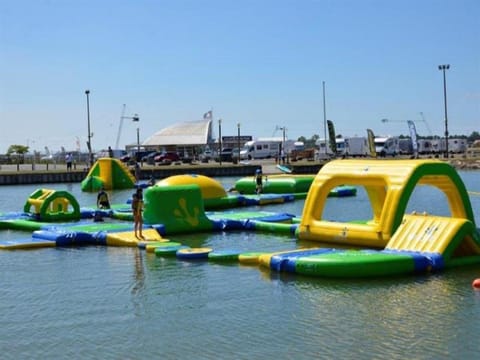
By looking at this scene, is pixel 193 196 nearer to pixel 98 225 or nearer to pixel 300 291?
pixel 98 225

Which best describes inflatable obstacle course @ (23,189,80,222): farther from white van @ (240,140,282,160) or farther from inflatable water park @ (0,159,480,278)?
white van @ (240,140,282,160)

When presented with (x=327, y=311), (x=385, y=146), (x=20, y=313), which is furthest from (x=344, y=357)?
(x=385, y=146)

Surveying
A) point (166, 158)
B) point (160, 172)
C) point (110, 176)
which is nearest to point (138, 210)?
point (110, 176)

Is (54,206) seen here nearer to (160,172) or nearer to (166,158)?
(160,172)

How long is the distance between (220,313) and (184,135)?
92710 mm

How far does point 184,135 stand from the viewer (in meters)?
104

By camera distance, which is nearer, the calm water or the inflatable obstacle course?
the calm water

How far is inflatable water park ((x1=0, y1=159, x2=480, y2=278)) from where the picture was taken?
15.3m

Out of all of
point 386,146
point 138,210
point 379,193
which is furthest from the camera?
point 386,146

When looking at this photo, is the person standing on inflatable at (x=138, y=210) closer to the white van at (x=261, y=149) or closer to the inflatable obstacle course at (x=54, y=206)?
the inflatable obstacle course at (x=54, y=206)

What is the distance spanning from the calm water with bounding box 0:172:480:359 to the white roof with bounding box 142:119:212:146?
84.4 m

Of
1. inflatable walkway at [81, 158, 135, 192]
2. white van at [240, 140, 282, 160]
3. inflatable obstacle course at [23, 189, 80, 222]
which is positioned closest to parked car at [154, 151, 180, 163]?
white van at [240, 140, 282, 160]

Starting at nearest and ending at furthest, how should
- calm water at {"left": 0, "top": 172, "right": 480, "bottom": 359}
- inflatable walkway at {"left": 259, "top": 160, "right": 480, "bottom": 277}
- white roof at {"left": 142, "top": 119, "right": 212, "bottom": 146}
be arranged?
calm water at {"left": 0, "top": 172, "right": 480, "bottom": 359}
inflatable walkway at {"left": 259, "top": 160, "right": 480, "bottom": 277}
white roof at {"left": 142, "top": 119, "right": 212, "bottom": 146}

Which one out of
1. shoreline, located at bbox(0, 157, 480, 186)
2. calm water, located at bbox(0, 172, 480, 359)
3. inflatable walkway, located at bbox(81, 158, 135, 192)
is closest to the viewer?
calm water, located at bbox(0, 172, 480, 359)
